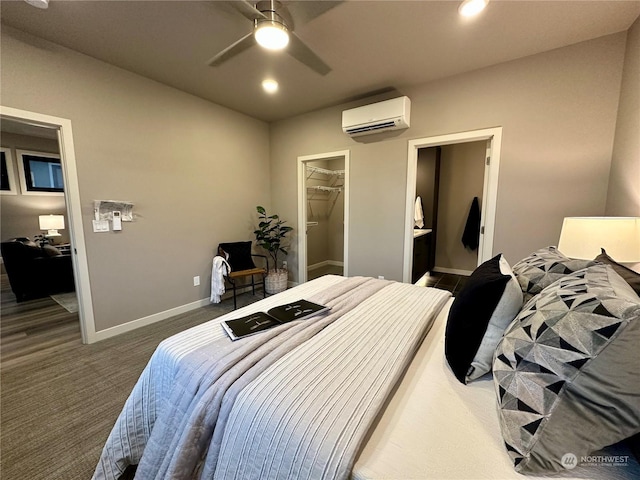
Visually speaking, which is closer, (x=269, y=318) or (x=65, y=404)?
(x=269, y=318)

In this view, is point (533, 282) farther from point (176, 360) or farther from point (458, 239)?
point (458, 239)

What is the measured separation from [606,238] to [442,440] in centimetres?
171

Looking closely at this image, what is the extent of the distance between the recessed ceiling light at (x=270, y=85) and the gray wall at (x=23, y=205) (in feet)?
15.0

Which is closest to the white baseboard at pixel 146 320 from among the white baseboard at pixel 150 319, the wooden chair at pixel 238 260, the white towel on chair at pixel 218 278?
the white baseboard at pixel 150 319

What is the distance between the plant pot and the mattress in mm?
3130

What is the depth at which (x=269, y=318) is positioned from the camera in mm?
1432

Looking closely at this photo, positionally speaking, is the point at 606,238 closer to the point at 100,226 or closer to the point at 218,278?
the point at 218,278

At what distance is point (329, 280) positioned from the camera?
2.27m

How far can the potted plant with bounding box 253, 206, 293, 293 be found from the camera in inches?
158

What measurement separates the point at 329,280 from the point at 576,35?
289 centimetres

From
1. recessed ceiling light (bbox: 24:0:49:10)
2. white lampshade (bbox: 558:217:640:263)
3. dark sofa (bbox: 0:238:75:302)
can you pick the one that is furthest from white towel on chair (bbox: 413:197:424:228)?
dark sofa (bbox: 0:238:75:302)

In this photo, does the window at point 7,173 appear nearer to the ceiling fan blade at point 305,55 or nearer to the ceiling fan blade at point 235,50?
the ceiling fan blade at point 235,50

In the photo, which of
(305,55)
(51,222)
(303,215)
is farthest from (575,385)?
(51,222)

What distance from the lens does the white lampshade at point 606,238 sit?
59.6 inches
